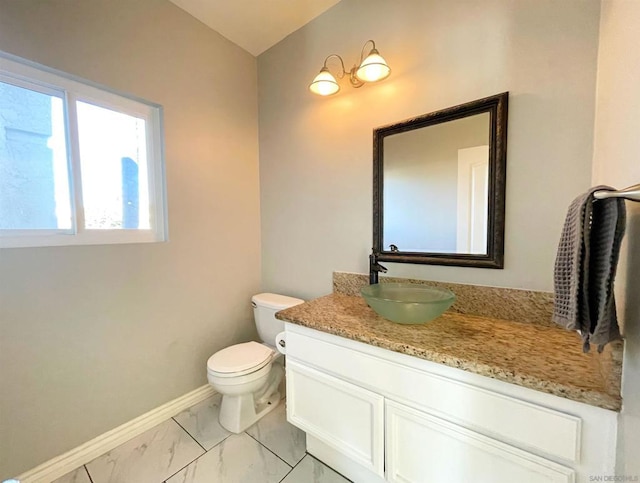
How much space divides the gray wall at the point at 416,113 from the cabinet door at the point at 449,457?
665 mm

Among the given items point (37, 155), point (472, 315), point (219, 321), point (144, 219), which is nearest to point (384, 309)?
point (472, 315)

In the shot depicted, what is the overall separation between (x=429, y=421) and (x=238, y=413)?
1.14m

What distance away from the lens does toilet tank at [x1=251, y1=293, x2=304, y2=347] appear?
6.00 feet

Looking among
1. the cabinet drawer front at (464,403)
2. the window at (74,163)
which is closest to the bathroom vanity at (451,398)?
the cabinet drawer front at (464,403)

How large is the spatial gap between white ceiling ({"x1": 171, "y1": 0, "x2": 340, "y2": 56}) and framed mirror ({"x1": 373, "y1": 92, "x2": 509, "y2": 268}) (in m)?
0.96

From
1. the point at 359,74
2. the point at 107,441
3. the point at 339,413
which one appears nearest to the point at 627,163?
the point at 359,74

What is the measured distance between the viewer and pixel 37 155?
1260 mm

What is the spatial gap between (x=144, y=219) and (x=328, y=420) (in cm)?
155

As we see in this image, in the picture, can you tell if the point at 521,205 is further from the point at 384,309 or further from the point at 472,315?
the point at 384,309

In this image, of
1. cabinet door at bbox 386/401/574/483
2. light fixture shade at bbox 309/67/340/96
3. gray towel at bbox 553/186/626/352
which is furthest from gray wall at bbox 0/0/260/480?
gray towel at bbox 553/186/626/352

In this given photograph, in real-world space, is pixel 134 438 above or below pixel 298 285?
below

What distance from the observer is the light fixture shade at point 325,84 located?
1.52m

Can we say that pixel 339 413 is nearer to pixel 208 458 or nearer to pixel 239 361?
pixel 239 361

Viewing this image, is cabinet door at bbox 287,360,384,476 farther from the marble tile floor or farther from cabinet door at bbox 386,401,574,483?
the marble tile floor
